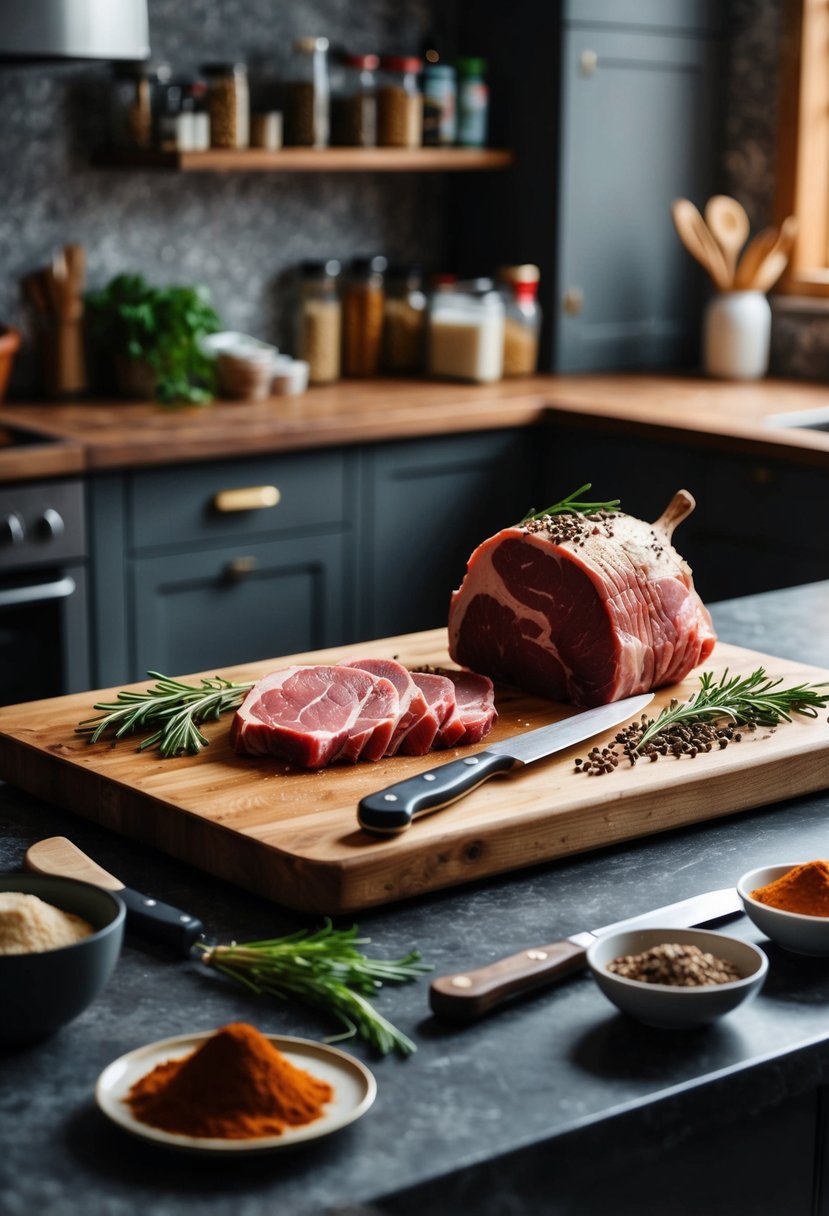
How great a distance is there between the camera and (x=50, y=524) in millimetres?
2770

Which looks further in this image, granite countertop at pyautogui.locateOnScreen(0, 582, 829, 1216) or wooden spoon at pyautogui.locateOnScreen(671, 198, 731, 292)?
wooden spoon at pyautogui.locateOnScreen(671, 198, 731, 292)

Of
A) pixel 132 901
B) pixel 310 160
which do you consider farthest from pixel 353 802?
pixel 310 160

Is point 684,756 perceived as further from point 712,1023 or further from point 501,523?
point 501,523

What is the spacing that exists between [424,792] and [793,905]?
280 mm

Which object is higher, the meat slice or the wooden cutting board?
the meat slice

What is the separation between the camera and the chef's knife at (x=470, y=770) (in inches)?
46.1

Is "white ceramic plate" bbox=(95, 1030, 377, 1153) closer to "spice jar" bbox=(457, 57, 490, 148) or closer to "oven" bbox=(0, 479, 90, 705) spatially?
"oven" bbox=(0, 479, 90, 705)

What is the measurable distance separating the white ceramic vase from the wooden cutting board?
2.57 m

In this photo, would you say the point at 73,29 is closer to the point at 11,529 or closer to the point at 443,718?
the point at 11,529

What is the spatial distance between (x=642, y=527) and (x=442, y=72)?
7.90 feet

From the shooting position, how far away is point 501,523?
3500 millimetres

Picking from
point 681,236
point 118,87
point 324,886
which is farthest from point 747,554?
point 324,886

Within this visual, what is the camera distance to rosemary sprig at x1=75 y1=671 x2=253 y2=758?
4.51 ft

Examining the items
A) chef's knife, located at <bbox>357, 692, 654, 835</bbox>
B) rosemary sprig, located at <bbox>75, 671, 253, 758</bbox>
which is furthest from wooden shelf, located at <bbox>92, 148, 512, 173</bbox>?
chef's knife, located at <bbox>357, 692, 654, 835</bbox>
